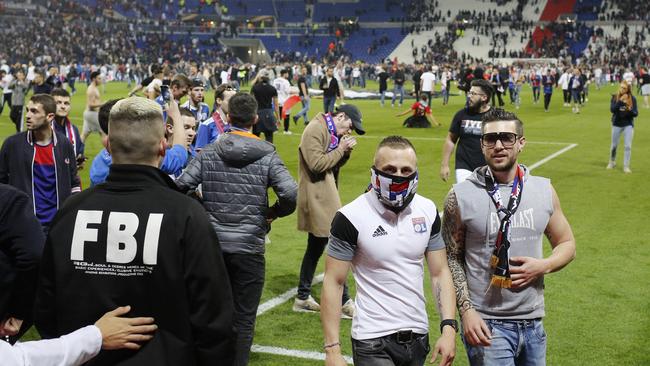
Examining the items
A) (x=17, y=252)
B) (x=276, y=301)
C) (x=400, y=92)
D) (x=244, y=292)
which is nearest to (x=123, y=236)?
(x=17, y=252)

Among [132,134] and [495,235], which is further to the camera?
[495,235]

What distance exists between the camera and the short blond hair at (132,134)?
10.3ft

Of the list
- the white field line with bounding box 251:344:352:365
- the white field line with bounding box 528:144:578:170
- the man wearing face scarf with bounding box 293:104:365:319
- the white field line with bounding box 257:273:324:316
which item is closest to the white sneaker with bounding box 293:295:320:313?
the man wearing face scarf with bounding box 293:104:365:319

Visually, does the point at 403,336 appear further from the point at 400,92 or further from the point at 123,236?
the point at 400,92

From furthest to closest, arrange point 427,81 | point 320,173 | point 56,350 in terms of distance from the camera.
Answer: point 427,81
point 320,173
point 56,350

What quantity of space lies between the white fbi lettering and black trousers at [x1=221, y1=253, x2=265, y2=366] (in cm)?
257

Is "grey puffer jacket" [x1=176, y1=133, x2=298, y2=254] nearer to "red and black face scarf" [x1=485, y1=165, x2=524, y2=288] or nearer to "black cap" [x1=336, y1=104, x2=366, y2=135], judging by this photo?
"black cap" [x1=336, y1=104, x2=366, y2=135]

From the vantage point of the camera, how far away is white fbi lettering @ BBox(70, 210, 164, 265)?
302 cm

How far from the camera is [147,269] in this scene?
3.04 meters

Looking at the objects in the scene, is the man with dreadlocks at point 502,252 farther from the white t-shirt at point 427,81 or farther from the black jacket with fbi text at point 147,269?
the white t-shirt at point 427,81

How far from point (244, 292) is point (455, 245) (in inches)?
81.1

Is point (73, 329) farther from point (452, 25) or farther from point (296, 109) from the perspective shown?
point (452, 25)

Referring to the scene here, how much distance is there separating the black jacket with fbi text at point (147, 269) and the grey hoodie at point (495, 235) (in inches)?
64.9

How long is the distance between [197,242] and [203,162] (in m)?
2.72
